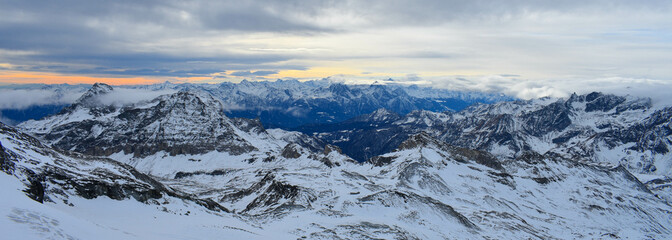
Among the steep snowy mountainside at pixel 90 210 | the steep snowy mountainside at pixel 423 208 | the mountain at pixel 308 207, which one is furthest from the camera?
the steep snowy mountainside at pixel 423 208

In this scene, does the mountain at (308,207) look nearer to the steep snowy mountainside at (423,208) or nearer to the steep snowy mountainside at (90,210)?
the steep snowy mountainside at (90,210)

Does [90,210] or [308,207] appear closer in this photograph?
[90,210]

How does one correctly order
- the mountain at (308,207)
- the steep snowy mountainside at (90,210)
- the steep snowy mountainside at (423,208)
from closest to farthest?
the steep snowy mountainside at (90,210), the mountain at (308,207), the steep snowy mountainside at (423,208)

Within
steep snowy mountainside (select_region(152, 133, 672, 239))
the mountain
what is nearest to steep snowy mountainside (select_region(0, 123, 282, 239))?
the mountain

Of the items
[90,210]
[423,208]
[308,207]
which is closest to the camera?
[90,210]

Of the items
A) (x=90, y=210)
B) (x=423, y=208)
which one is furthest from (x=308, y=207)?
(x=90, y=210)

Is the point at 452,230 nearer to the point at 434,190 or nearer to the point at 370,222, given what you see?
the point at 370,222

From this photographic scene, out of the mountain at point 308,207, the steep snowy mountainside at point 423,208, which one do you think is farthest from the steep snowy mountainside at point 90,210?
the steep snowy mountainside at point 423,208

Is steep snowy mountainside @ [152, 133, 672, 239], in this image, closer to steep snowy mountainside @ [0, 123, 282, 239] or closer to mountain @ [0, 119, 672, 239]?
mountain @ [0, 119, 672, 239]

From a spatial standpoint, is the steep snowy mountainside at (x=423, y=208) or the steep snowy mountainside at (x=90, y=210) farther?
the steep snowy mountainside at (x=423, y=208)

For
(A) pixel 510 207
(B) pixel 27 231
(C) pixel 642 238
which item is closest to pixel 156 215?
(B) pixel 27 231

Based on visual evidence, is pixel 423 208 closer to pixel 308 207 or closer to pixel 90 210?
pixel 308 207

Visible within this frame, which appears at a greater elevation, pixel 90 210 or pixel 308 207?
pixel 90 210
